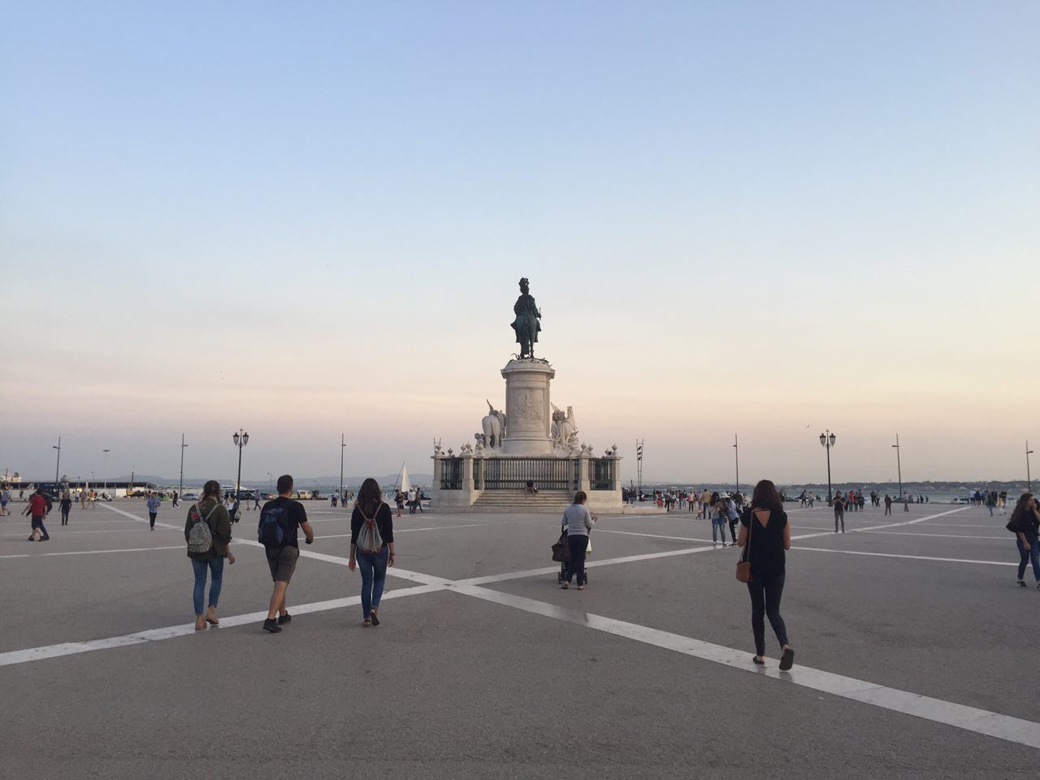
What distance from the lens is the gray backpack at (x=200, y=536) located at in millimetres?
7766

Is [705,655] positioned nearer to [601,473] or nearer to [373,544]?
[373,544]

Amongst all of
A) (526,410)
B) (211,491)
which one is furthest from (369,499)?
(526,410)

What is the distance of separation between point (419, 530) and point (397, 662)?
16.4m

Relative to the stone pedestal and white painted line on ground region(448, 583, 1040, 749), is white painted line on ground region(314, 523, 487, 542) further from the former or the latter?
the stone pedestal

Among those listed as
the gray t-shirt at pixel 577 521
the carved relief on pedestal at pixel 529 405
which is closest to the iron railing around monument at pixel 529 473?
the carved relief on pedestal at pixel 529 405

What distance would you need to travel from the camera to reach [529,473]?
3769 cm

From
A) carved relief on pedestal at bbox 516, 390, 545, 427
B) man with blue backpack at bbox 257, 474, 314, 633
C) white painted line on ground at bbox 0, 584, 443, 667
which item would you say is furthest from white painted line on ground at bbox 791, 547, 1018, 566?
carved relief on pedestal at bbox 516, 390, 545, 427

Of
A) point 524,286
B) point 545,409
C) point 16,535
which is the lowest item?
point 16,535

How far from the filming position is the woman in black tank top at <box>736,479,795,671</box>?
20.9 ft

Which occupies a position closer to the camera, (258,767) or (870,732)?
(258,767)

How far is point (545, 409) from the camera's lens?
1625 inches

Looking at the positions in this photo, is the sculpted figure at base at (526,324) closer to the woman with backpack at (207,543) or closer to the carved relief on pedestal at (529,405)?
the carved relief on pedestal at (529,405)

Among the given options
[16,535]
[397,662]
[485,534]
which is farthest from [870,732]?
[16,535]

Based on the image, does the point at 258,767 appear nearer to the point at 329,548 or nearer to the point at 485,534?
the point at 329,548
